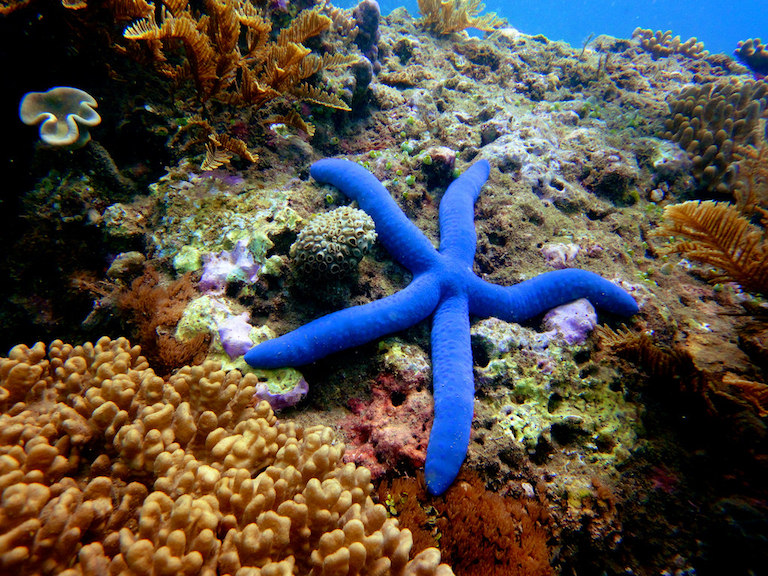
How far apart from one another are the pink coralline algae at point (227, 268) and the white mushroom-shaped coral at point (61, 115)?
1752 millimetres

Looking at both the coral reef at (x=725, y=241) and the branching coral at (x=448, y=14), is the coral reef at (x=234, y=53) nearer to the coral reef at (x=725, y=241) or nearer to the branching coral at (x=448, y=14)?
the coral reef at (x=725, y=241)

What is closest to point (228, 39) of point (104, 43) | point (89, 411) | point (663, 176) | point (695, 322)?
point (104, 43)

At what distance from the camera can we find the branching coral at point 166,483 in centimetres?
160

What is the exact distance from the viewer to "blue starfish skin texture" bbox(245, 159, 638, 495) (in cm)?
294

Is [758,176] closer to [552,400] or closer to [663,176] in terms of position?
[663,176]

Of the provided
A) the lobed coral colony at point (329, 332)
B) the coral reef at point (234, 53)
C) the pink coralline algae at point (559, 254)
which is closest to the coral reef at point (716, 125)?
the lobed coral colony at point (329, 332)

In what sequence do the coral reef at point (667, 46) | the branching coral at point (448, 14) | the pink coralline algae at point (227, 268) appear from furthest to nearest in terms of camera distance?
1. the coral reef at point (667, 46)
2. the branching coral at point (448, 14)
3. the pink coralline algae at point (227, 268)

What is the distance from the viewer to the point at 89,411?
2.25 metres

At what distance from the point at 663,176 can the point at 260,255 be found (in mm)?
6788

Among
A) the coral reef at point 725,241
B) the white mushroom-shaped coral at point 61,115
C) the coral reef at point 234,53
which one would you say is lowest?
the coral reef at point 725,241

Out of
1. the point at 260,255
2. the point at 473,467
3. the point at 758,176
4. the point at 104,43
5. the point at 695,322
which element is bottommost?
the point at 473,467

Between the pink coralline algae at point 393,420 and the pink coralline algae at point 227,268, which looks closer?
the pink coralline algae at point 393,420

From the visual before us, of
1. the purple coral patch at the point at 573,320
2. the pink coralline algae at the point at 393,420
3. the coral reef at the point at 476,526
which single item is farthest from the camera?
the purple coral patch at the point at 573,320

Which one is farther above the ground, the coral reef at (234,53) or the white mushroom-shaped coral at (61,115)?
the coral reef at (234,53)
